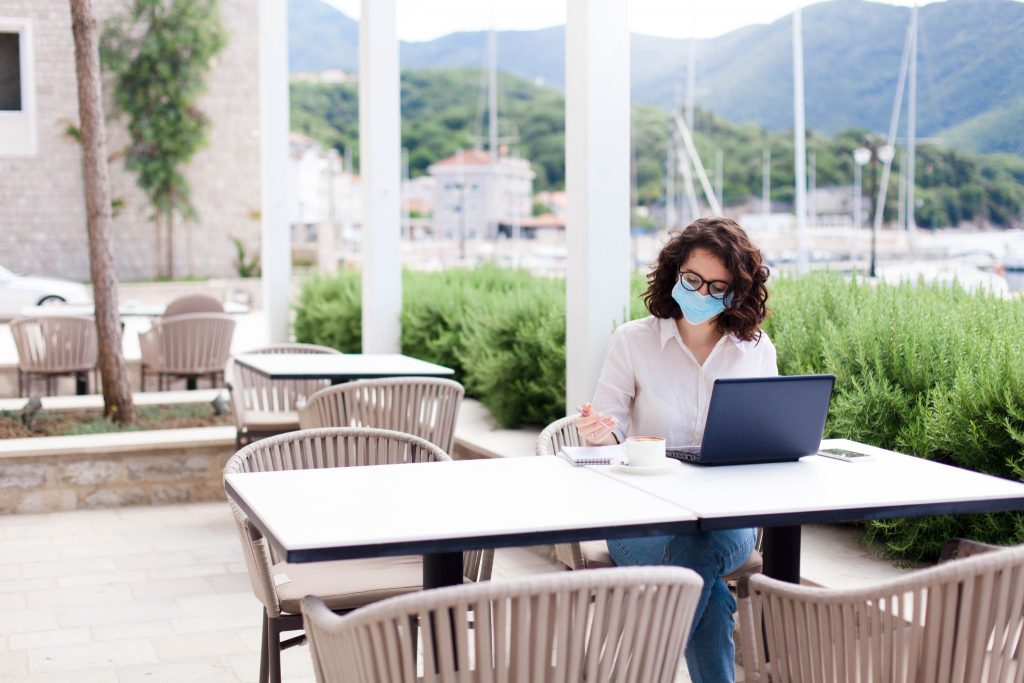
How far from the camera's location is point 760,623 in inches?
80.7

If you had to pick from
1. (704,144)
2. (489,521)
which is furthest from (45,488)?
(704,144)

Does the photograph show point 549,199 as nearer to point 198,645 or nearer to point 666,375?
point 198,645

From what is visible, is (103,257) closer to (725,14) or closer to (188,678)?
(188,678)

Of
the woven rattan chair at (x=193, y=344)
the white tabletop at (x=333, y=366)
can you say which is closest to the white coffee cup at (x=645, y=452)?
the white tabletop at (x=333, y=366)

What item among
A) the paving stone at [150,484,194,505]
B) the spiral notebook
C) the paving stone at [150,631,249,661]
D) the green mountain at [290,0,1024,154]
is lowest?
the paving stone at [150,631,249,661]

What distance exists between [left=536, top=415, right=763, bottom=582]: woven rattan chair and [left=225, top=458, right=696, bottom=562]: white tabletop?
0.20 meters

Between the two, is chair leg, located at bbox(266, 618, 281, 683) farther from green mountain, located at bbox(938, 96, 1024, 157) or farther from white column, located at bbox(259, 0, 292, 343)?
white column, located at bbox(259, 0, 292, 343)

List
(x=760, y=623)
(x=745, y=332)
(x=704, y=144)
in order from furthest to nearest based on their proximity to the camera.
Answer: (x=704, y=144)
(x=745, y=332)
(x=760, y=623)

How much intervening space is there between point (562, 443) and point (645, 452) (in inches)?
23.6

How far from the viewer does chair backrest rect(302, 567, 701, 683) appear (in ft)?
5.40

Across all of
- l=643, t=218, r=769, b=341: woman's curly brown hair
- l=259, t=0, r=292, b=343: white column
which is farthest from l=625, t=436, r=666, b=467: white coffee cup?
l=259, t=0, r=292, b=343: white column

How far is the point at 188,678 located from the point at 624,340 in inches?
65.9

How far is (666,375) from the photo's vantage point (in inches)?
121

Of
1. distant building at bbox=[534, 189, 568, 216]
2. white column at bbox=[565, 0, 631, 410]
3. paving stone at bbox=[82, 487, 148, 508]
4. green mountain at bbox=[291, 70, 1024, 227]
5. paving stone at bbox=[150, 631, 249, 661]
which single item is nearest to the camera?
paving stone at bbox=[150, 631, 249, 661]
